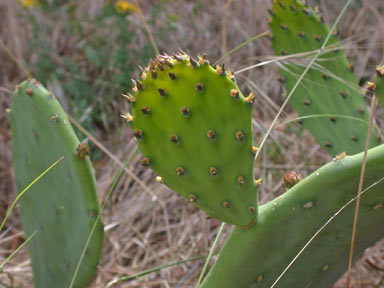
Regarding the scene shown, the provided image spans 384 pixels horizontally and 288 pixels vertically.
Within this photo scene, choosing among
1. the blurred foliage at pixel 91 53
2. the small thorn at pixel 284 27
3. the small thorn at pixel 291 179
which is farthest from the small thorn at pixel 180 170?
the blurred foliage at pixel 91 53

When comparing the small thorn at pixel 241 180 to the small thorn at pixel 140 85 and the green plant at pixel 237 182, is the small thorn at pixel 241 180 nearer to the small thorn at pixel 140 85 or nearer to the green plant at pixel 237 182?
the green plant at pixel 237 182

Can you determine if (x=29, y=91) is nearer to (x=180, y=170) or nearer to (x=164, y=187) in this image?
(x=180, y=170)

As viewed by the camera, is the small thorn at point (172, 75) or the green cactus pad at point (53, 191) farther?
the green cactus pad at point (53, 191)

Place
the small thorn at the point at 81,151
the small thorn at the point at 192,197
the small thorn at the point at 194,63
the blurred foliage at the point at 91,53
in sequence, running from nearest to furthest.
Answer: the small thorn at the point at 194,63
the small thorn at the point at 192,197
the small thorn at the point at 81,151
the blurred foliage at the point at 91,53

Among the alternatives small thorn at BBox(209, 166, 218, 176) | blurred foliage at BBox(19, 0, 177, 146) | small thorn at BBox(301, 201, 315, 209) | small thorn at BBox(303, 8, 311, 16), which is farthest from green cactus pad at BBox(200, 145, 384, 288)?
blurred foliage at BBox(19, 0, 177, 146)

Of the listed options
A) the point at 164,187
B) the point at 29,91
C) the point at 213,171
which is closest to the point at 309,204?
the point at 213,171

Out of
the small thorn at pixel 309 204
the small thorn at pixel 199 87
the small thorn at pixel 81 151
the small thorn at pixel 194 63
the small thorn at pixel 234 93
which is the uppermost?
the small thorn at pixel 194 63

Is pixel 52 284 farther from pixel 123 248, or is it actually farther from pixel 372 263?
pixel 372 263

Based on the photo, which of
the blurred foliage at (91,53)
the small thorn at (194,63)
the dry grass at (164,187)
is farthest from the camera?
the blurred foliage at (91,53)
